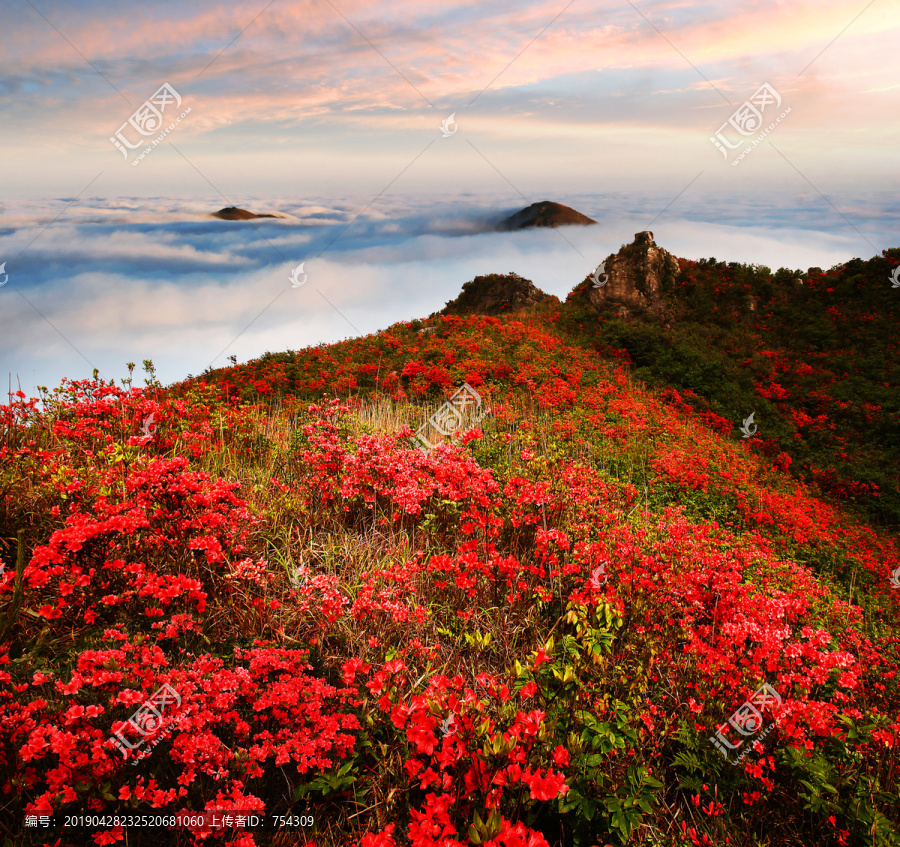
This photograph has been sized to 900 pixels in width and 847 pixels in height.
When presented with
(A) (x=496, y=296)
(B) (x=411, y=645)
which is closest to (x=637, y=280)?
(A) (x=496, y=296)

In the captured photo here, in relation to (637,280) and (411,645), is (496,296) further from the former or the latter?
(411,645)

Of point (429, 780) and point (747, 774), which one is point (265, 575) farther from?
point (747, 774)

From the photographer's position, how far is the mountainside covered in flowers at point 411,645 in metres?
2.44

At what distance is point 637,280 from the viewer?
18.7 m

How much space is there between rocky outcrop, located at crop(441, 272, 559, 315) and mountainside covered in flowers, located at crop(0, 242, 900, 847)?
50.1 feet

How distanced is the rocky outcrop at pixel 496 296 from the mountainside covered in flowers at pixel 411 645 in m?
15.3

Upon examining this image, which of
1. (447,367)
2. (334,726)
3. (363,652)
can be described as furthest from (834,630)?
(447,367)

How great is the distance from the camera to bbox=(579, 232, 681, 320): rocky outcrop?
18484mm

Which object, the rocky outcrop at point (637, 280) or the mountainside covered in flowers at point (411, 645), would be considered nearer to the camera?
the mountainside covered in flowers at point (411, 645)

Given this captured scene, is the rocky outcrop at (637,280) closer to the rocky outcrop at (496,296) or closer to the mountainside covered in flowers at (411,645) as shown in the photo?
the rocky outcrop at (496,296)

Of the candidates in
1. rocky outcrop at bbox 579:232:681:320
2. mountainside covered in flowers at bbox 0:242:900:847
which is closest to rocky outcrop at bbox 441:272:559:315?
rocky outcrop at bbox 579:232:681:320

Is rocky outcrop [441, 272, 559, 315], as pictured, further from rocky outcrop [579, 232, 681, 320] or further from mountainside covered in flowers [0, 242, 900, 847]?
mountainside covered in flowers [0, 242, 900, 847]

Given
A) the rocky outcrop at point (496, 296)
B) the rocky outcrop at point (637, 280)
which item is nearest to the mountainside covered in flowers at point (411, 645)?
the rocky outcrop at point (637, 280)

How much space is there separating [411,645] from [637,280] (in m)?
18.2
